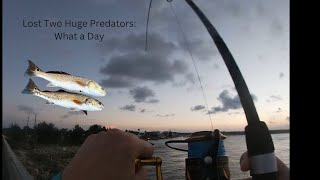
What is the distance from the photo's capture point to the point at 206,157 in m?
1.04

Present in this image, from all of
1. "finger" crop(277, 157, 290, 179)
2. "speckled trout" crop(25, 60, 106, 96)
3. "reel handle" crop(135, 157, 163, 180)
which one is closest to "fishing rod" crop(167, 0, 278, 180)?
"finger" crop(277, 157, 290, 179)

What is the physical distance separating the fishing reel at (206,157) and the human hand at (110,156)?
26 cm

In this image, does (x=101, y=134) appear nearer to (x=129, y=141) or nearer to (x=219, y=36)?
(x=129, y=141)

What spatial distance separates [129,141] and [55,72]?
5597 mm

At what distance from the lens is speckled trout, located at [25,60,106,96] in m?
5.90

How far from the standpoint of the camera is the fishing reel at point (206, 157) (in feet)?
3.31

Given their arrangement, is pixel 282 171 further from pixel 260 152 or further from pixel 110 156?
pixel 110 156

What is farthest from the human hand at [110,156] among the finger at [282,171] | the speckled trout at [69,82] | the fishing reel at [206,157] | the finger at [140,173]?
the speckled trout at [69,82]

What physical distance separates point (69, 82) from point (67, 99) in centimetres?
30

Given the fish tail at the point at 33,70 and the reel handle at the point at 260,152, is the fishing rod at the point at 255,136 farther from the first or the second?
the fish tail at the point at 33,70

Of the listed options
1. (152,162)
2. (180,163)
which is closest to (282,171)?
(152,162)

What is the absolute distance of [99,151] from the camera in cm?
78
